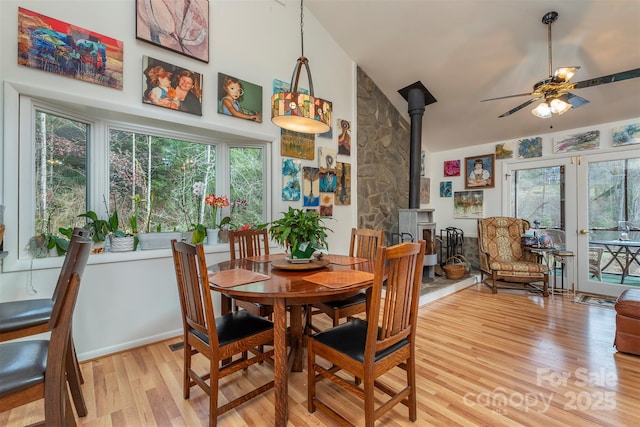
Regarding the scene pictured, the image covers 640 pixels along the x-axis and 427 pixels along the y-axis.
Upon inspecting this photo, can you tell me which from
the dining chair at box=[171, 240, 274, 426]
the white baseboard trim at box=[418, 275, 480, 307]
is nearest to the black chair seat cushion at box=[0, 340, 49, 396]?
the dining chair at box=[171, 240, 274, 426]

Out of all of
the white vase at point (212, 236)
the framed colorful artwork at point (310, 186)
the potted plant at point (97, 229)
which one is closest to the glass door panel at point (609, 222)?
the framed colorful artwork at point (310, 186)

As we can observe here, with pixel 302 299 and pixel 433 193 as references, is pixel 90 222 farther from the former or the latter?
pixel 433 193

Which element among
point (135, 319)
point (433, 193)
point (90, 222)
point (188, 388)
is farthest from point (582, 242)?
point (90, 222)

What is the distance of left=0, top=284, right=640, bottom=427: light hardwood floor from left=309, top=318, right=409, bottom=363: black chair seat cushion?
18.1 inches

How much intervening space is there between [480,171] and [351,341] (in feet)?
14.8

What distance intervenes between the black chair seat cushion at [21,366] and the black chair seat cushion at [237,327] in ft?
2.07

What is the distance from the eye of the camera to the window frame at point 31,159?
1833mm

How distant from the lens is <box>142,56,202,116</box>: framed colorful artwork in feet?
7.74

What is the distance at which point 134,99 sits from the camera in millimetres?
2305

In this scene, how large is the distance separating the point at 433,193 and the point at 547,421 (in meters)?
4.39

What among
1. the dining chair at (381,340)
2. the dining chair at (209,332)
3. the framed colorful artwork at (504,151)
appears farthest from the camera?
the framed colorful artwork at (504,151)

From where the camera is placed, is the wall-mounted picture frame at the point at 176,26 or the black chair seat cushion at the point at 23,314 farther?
the wall-mounted picture frame at the point at 176,26

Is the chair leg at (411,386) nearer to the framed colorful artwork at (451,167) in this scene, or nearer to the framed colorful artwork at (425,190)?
the framed colorful artwork at (425,190)

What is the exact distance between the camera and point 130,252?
234 cm
